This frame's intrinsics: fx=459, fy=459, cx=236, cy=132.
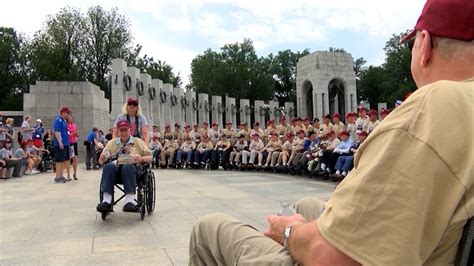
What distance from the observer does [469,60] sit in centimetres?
147

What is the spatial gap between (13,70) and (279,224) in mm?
67957

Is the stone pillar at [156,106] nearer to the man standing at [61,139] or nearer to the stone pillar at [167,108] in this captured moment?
the stone pillar at [167,108]

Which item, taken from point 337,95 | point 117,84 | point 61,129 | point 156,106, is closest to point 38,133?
point 61,129

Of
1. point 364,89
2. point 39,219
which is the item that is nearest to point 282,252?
point 39,219

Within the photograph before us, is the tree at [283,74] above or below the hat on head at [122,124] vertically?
above

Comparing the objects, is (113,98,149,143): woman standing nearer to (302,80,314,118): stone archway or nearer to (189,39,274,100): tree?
(302,80,314,118): stone archway

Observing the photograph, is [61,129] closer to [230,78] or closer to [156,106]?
[156,106]

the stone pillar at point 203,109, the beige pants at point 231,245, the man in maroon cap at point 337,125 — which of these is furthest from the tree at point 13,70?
the beige pants at point 231,245

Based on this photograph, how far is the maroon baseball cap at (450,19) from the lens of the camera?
1.42 meters

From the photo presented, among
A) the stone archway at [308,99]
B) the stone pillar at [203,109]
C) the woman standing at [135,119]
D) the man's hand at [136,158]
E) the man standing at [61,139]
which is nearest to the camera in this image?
the man's hand at [136,158]

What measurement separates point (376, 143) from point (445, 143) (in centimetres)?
19

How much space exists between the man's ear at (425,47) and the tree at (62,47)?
58415mm

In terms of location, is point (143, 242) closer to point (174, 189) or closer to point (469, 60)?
point (469, 60)

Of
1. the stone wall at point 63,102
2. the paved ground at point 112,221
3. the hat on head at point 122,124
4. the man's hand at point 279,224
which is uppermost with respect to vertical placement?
the stone wall at point 63,102
